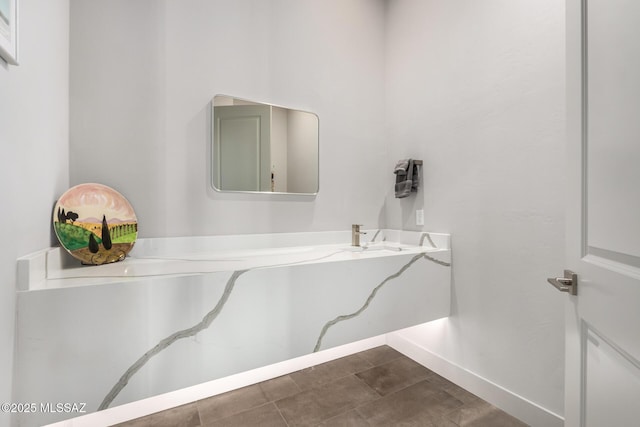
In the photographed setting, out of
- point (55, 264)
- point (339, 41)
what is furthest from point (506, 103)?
point (55, 264)

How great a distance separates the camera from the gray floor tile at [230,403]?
1409 mm

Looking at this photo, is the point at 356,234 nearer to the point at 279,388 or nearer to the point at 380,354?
the point at 380,354

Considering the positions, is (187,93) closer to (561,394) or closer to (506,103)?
(506,103)

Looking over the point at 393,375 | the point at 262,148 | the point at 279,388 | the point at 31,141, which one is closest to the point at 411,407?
the point at 393,375

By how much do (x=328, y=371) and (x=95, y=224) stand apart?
5.15 ft

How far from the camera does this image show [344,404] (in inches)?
59.0

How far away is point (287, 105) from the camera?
6.03 feet

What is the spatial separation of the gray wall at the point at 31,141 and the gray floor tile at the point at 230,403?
0.84 meters

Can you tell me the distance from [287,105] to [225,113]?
0.42 metres

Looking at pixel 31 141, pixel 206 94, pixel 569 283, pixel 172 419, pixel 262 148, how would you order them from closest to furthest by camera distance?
1. pixel 569 283
2. pixel 31 141
3. pixel 172 419
4. pixel 206 94
5. pixel 262 148

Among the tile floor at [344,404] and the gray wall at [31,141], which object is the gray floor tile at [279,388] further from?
the gray wall at [31,141]

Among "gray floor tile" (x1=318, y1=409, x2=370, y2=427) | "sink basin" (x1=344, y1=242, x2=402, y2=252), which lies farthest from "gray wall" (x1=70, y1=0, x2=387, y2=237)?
"gray floor tile" (x1=318, y1=409, x2=370, y2=427)

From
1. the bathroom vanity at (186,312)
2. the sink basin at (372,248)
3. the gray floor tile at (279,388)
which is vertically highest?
the sink basin at (372,248)

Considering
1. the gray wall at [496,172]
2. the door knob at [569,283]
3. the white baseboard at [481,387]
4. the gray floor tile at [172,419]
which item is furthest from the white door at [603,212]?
the gray floor tile at [172,419]
